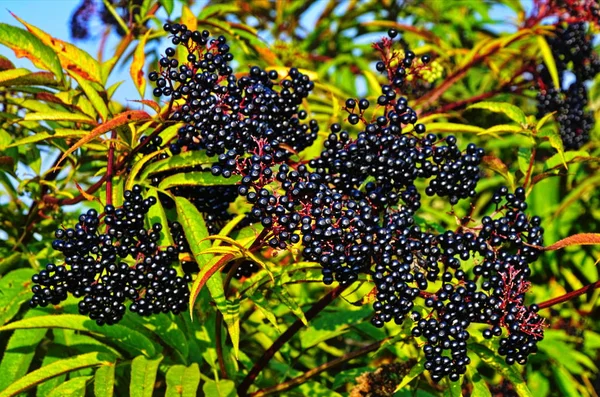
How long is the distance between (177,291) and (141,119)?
26.6 inches

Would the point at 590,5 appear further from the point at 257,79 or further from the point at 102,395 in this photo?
the point at 102,395

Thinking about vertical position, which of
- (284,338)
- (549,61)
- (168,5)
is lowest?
(284,338)

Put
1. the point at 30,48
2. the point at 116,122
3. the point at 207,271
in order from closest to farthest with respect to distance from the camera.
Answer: the point at 207,271, the point at 116,122, the point at 30,48

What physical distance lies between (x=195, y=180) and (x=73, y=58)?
92 cm

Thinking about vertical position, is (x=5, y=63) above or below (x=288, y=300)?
above

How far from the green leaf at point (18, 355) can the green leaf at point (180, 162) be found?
91 cm

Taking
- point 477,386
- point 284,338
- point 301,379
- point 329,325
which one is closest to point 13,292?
point 284,338

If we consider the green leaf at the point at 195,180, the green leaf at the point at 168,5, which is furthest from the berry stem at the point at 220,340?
the green leaf at the point at 168,5

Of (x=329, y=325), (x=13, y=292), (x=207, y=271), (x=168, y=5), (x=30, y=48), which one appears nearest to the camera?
(x=207, y=271)

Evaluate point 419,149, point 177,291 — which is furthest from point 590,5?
point 177,291

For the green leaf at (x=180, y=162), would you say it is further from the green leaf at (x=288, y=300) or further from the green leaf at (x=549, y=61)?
the green leaf at (x=549, y=61)

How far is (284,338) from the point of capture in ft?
9.53

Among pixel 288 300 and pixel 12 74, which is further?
pixel 12 74

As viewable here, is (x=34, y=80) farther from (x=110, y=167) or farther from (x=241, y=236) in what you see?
(x=241, y=236)
